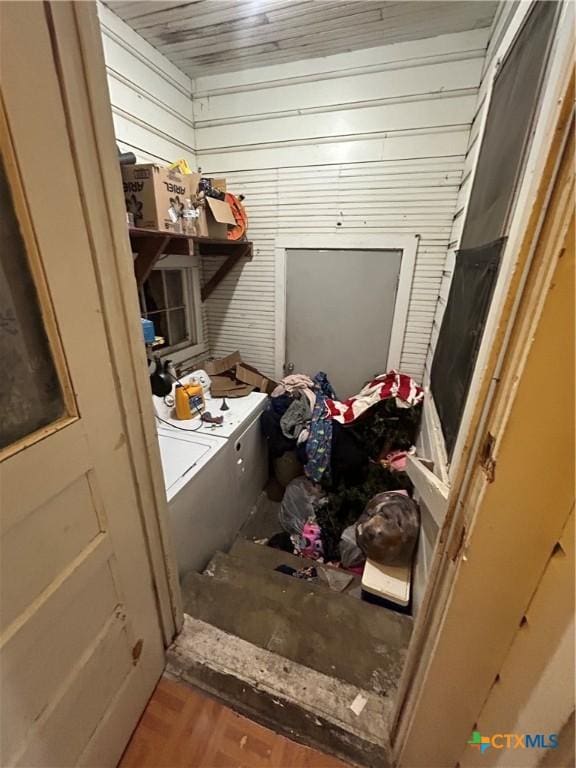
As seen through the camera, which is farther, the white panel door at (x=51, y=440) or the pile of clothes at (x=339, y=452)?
the pile of clothes at (x=339, y=452)

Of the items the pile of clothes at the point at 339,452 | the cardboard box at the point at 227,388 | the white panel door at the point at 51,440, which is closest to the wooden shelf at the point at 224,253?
the cardboard box at the point at 227,388

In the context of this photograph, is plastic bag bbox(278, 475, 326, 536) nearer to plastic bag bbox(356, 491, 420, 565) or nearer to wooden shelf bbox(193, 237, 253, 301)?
plastic bag bbox(356, 491, 420, 565)

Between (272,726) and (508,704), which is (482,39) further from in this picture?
(272,726)

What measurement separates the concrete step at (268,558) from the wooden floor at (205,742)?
70 cm

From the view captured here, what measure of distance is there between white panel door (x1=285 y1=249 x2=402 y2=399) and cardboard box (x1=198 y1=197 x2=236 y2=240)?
56cm

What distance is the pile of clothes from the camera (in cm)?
207

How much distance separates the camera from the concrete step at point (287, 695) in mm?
963

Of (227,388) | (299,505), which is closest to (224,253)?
(227,388)

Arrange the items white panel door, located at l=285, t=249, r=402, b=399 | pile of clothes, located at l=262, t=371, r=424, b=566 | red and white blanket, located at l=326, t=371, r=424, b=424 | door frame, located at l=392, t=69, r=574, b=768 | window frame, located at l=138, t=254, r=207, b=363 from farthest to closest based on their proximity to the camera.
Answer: window frame, located at l=138, t=254, r=207, b=363 → white panel door, located at l=285, t=249, r=402, b=399 → red and white blanket, located at l=326, t=371, r=424, b=424 → pile of clothes, located at l=262, t=371, r=424, b=566 → door frame, located at l=392, t=69, r=574, b=768

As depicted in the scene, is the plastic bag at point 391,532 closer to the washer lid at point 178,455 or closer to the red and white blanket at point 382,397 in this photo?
the red and white blanket at point 382,397

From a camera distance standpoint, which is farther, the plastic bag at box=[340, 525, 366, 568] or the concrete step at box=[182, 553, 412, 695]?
the plastic bag at box=[340, 525, 366, 568]

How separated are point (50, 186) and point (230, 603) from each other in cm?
161

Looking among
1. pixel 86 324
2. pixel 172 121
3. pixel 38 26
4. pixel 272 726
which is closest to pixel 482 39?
pixel 172 121

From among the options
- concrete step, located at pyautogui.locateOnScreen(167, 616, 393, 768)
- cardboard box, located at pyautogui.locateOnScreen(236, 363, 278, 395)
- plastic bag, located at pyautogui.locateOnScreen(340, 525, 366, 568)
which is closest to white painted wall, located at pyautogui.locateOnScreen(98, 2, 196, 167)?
cardboard box, located at pyautogui.locateOnScreen(236, 363, 278, 395)
